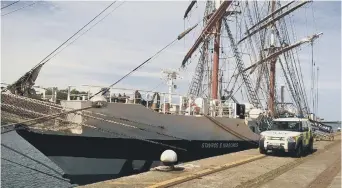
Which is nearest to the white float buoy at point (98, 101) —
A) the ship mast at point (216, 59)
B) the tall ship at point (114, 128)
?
the tall ship at point (114, 128)

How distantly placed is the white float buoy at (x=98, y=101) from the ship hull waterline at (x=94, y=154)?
1746mm

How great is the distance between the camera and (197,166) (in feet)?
52.0

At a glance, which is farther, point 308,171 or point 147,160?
point 147,160

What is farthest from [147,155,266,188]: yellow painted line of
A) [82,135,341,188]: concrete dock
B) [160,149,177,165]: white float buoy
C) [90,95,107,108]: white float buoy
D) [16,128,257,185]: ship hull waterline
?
[90,95,107,108]: white float buoy

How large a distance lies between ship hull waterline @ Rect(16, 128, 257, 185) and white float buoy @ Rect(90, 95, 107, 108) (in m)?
1.75

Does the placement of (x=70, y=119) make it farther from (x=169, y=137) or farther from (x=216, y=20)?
(x=216, y=20)

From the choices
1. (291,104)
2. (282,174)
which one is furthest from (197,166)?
(291,104)

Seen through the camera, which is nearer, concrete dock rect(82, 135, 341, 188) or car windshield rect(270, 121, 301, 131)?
concrete dock rect(82, 135, 341, 188)

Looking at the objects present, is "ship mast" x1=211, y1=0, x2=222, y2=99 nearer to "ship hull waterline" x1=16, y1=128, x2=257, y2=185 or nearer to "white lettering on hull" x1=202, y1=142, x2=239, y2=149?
"white lettering on hull" x1=202, y1=142, x2=239, y2=149

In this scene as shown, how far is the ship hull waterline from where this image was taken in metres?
18.9

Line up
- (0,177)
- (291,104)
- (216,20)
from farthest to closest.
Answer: (291,104), (216,20), (0,177)

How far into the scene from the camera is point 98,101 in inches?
733

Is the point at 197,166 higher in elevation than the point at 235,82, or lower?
lower

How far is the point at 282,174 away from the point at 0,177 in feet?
53.8
